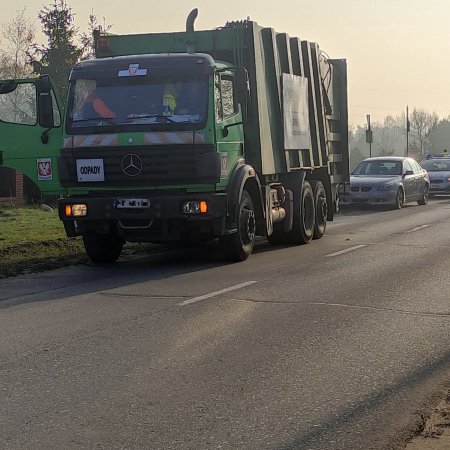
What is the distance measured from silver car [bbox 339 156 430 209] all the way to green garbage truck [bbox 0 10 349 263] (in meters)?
11.9

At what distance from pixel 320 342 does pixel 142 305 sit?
96.0 inches

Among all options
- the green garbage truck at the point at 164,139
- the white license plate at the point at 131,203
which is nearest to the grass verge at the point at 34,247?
the green garbage truck at the point at 164,139

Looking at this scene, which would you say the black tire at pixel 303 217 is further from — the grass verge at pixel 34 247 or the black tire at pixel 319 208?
the grass verge at pixel 34 247

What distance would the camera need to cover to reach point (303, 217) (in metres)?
15.2

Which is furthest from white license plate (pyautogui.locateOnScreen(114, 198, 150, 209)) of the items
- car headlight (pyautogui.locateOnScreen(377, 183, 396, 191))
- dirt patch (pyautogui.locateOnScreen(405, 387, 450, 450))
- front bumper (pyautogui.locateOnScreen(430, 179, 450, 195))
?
front bumper (pyautogui.locateOnScreen(430, 179, 450, 195))

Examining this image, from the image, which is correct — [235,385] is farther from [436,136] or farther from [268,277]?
[436,136]

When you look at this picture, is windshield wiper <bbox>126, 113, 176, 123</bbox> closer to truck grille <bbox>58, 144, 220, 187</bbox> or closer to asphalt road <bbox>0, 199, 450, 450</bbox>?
truck grille <bbox>58, 144, 220, 187</bbox>

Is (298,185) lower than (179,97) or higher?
lower

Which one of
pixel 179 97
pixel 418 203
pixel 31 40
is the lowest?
pixel 418 203

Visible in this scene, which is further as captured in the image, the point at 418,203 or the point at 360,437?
the point at 418,203

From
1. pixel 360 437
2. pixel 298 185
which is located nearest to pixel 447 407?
pixel 360 437

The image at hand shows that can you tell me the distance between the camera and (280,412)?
5.32m

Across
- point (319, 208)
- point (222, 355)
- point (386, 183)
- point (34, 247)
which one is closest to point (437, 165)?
point (386, 183)

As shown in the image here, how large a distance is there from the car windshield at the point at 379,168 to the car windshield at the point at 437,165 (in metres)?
7.03
